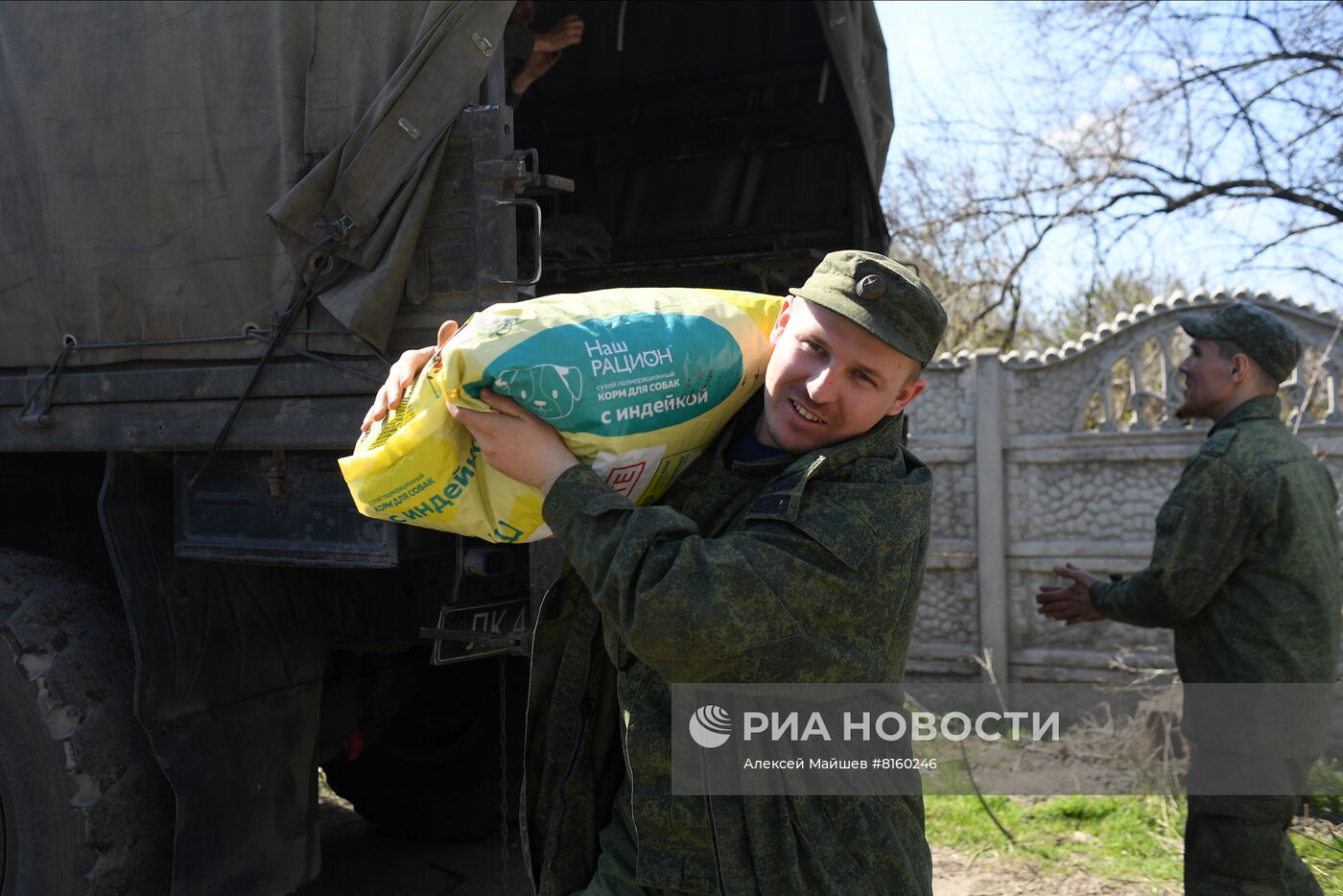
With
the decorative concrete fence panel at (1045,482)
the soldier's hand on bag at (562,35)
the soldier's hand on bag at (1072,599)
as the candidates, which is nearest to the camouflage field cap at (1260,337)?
the soldier's hand on bag at (1072,599)

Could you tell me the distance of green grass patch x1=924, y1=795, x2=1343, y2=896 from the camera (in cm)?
405

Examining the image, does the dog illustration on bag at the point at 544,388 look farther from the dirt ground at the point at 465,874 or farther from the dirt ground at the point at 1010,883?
the dirt ground at the point at 1010,883

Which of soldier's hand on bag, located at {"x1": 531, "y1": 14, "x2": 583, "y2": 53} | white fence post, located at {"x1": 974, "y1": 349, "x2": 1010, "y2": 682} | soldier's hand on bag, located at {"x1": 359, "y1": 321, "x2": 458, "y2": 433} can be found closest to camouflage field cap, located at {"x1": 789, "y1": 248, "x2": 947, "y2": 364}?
soldier's hand on bag, located at {"x1": 359, "y1": 321, "x2": 458, "y2": 433}

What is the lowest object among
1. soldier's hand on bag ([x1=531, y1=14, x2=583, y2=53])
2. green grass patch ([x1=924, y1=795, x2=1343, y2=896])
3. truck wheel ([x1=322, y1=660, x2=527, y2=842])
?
green grass patch ([x1=924, y1=795, x2=1343, y2=896])

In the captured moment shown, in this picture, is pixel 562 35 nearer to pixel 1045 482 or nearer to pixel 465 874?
pixel 465 874

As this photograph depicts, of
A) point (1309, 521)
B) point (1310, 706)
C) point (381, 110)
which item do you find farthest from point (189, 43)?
point (1310, 706)

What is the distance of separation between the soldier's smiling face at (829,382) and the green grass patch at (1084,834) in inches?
115

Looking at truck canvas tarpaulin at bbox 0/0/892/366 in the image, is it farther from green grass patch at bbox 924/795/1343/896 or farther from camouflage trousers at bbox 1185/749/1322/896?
green grass patch at bbox 924/795/1343/896

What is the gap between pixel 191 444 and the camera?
2584mm

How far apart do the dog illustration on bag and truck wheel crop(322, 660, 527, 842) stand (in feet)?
7.35

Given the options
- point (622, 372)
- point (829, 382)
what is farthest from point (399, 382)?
point (829, 382)

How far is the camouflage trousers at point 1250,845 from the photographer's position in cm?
299

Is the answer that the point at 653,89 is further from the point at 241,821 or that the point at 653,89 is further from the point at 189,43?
the point at 241,821

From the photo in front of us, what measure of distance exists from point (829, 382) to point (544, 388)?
42cm
